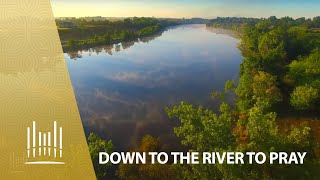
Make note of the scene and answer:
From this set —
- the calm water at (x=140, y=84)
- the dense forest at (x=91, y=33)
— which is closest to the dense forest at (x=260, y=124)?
the calm water at (x=140, y=84)

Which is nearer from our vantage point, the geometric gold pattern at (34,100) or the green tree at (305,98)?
the geometric gold pattern at (34,100)

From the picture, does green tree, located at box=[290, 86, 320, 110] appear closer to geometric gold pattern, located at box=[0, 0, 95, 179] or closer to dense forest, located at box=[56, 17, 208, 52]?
geometric gold pattern, located at box=[0, 0, 95, 179]

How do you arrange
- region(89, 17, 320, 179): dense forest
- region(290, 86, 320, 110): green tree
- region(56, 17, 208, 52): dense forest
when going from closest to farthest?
region(89, 17, 320, 179): dense forest < region(290, 86, 320, 110): green tree < region(56, 17, 208, 52): dense forest

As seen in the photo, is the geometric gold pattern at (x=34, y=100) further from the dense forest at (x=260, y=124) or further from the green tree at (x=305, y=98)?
the green tree at (x=305, y=98)

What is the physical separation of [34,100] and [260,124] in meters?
21.7

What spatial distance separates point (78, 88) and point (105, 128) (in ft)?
40.4

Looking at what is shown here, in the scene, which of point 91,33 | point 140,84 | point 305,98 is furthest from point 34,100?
point 91,33

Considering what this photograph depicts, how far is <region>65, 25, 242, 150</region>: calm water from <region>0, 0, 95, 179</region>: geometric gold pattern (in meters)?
2.20

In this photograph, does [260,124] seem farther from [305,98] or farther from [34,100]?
[34,100]

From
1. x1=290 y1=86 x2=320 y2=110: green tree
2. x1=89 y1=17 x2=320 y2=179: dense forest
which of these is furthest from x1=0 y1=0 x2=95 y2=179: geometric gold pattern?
x1=290 y1=86 x2=320 y2=110: green tree

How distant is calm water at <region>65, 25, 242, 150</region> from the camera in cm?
2762

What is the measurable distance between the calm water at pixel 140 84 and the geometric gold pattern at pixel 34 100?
2197 mm

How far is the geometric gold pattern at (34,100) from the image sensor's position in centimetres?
1558

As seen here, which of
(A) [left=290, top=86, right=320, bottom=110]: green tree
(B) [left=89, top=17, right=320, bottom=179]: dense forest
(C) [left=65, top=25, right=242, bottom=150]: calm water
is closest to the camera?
(B) [left=89, top=17, right=320, bottom=179]: dense forest
